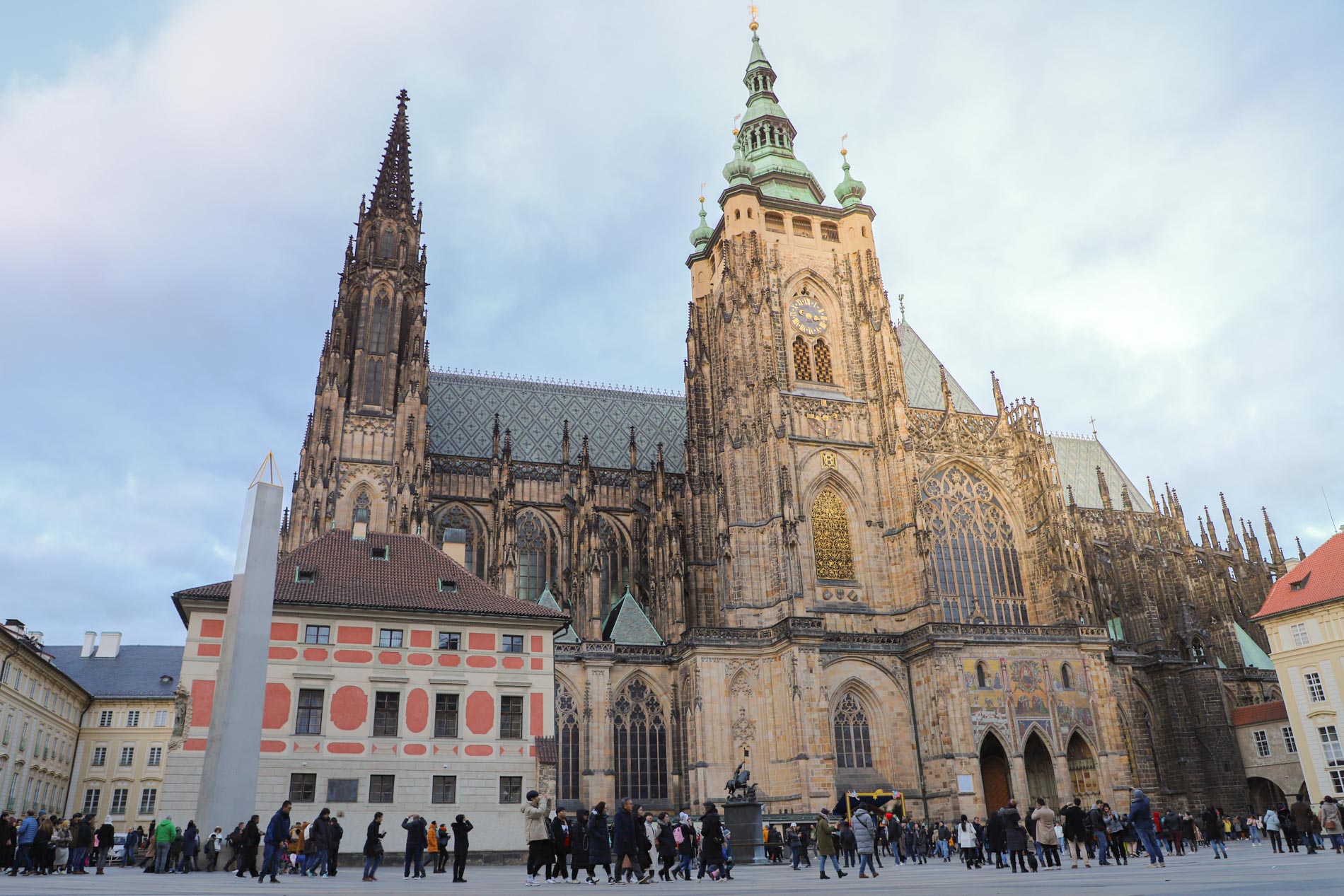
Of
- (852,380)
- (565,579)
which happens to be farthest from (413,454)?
(852,380)

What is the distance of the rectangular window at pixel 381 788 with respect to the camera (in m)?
27.9

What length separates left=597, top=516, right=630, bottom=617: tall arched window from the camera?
4725 cm

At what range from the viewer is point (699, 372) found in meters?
48.7

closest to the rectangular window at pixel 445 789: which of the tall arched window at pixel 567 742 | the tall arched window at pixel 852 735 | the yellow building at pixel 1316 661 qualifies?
the tall arched window at pixel 567 742

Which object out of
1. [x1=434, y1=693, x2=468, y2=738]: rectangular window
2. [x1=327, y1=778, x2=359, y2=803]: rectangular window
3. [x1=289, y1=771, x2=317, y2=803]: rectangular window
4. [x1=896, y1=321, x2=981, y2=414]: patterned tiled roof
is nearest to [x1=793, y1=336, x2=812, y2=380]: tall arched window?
[x1=896, y1=321, x2=981, y2=414]: patterned tiled roof

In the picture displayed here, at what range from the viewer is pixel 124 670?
5678 centimetres

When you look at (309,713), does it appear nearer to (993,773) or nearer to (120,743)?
(993,773)

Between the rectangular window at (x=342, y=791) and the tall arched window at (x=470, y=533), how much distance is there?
18.2 meters

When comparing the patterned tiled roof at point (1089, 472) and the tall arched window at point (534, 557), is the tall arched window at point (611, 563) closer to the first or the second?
the tall arched window at point (534, 557)

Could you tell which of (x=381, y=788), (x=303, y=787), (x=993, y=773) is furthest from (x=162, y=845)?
(x=993, y=773)

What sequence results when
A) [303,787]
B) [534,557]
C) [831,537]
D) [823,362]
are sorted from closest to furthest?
1. [303,787]
2. [831,537]
3. [534,557]
4. [823,362]

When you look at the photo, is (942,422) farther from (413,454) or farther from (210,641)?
(210,641)

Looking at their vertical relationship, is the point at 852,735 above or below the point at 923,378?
below

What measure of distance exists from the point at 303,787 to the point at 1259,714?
43232 millimetres
